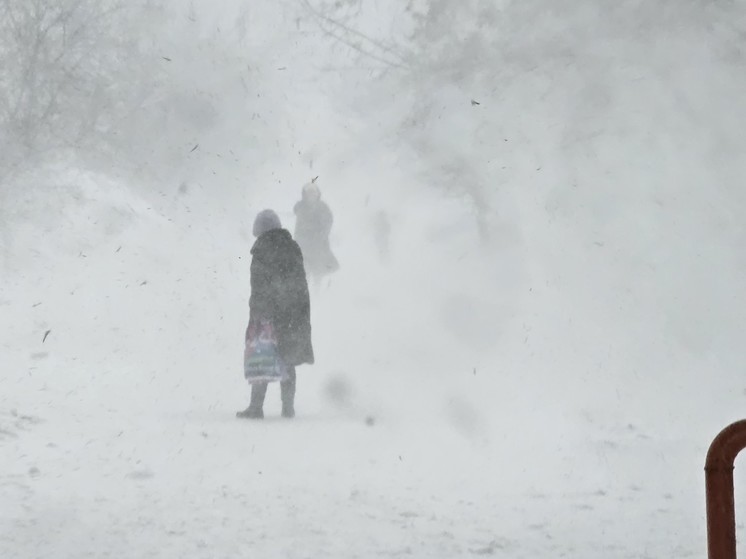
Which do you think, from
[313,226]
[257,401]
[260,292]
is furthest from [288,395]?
[313,226]

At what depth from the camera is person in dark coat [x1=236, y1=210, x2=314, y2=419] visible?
781 cm

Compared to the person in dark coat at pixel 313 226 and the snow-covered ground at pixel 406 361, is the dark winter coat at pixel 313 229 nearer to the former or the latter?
the person in dark coat at pixel 313 226

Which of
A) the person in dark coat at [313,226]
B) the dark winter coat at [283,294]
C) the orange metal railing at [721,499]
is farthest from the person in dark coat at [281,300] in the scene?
the orange metal railing at [721,499]

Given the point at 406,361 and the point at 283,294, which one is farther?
the point at 406,361

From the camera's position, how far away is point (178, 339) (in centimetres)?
1289

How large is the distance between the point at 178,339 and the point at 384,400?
452 centimetres

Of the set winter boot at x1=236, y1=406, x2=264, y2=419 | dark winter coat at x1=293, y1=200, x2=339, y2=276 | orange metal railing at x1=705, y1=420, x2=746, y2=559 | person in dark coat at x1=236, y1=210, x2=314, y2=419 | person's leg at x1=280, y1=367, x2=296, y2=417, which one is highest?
dark winter coat at x1=293, y1=200, x2=339, y2=276

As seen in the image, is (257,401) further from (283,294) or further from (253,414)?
(283,294)

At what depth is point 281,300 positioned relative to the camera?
7.89m

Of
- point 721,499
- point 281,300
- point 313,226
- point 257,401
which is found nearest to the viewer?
point 721,499

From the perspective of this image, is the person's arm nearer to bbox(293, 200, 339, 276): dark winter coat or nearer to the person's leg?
the person's leg

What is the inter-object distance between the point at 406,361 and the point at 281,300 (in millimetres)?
5602

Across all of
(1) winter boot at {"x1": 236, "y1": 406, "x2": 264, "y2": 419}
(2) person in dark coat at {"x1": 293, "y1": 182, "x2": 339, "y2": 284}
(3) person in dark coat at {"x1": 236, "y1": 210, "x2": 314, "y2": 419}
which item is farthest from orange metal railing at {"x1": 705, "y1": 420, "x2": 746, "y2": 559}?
(2) person in dark coat at {"x1": 293, "y1": 182, "x2": 339, "y2": 284}

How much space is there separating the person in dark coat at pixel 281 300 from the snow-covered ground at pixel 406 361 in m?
0.33
